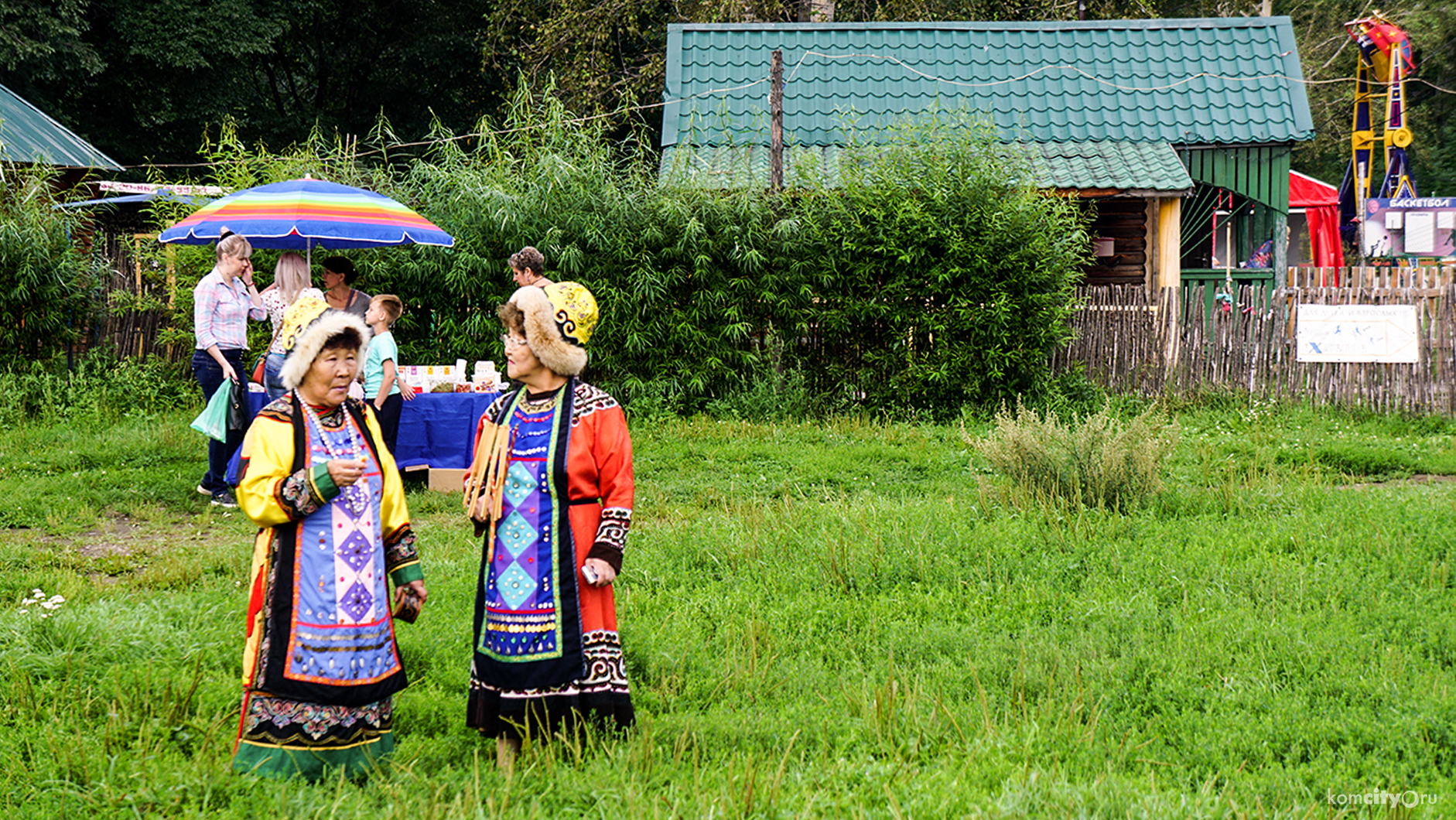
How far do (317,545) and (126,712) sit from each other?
1.22m

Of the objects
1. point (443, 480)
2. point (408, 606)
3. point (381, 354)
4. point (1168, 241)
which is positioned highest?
point (1168, 241)

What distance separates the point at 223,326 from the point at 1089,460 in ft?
18.9

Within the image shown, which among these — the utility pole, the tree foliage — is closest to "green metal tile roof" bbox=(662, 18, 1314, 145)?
the utility pole

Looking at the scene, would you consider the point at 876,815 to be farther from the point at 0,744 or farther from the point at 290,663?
the point at 0,744

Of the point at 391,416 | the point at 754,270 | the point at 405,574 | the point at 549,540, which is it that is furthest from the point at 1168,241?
the point at 405,574

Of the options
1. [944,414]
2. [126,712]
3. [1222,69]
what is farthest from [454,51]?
[126,712]

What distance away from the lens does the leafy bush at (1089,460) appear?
7031 millimetres

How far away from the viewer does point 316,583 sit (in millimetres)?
3432

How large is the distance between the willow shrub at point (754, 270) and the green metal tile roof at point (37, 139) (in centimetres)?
730

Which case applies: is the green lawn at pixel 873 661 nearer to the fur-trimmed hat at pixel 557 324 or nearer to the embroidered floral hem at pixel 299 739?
the embroidered floral hem at pixel 299 739

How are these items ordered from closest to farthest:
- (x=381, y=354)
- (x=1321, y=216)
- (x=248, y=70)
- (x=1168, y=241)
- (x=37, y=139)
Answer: (x=381, y=354)
(x=1168, y=241)
(x=37, y=139)
(x=1321, y=216)
(x=248, y=70)

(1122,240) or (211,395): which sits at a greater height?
(1122,240)

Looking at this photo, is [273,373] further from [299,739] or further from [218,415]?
[299,739]

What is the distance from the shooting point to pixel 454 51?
88.0 feet
